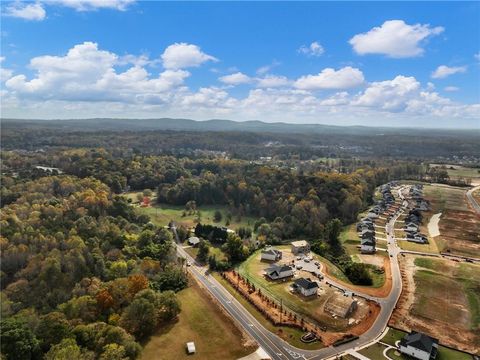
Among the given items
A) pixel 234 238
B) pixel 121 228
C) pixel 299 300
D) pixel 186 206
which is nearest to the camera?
pixel 299 300

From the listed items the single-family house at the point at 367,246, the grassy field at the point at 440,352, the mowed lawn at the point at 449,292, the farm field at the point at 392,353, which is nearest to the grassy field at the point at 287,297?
the farm field at the point at 392,353

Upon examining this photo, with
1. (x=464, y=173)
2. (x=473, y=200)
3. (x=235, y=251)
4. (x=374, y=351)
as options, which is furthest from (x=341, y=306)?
(x=464, y=173)

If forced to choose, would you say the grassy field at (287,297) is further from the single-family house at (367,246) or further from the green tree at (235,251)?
the single-family house at (367,246)

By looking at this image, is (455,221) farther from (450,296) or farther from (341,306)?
(341,306)

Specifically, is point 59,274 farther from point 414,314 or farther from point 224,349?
point 414,314

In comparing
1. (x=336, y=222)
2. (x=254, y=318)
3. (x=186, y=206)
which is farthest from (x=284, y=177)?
(x=254, y=318)
